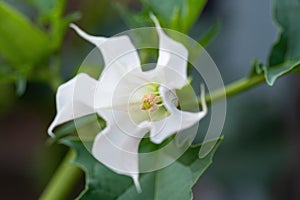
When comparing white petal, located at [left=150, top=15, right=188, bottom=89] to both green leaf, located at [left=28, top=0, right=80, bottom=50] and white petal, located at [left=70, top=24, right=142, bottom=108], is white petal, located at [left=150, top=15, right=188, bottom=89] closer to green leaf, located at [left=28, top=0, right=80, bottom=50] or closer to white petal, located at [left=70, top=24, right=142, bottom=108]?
white petal, located at [left=70, top=24, right=142, bottom=108]

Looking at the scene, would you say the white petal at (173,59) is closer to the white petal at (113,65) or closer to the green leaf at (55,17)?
the white petal at (113,65)

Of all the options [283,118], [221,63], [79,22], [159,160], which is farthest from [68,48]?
[159,160]

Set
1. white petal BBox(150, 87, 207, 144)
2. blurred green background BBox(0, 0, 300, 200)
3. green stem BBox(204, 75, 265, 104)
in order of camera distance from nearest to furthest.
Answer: white petal BBox(150, 87, 207, 144), green stem BBox(204, 75, 265, 104), blurred green background BBox(0, 0, 300, 200)

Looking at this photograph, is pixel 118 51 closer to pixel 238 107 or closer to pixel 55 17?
pixel 55 17

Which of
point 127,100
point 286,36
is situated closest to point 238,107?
point 286,36

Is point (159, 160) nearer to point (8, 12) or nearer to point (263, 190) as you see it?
point (8, 12)

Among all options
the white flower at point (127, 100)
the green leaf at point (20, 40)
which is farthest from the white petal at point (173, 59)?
the green leaf at point (20, 40)

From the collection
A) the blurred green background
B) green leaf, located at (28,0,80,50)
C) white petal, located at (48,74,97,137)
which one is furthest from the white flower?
the blurred green background

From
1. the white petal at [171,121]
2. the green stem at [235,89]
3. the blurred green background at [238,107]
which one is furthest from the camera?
the blurred green background at [238,107]
